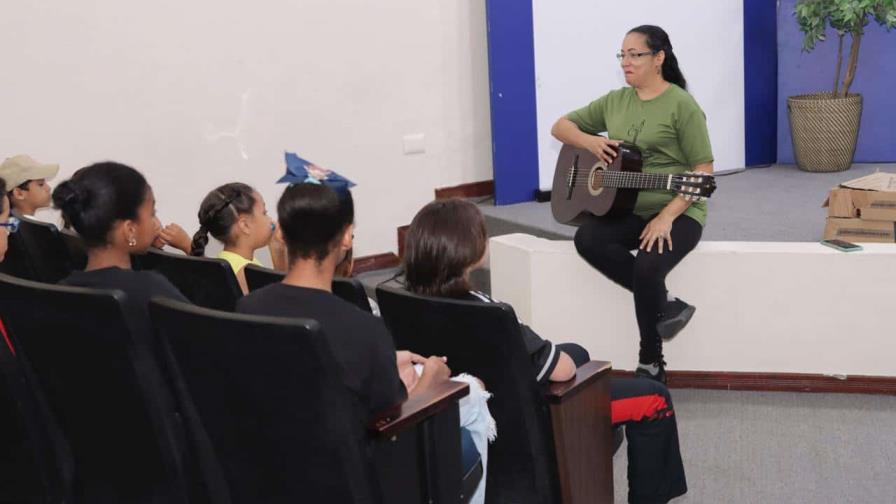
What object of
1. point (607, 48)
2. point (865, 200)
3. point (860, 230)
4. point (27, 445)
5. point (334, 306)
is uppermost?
point (607, 48)

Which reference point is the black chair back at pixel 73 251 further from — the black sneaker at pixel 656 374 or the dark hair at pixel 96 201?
the black sneaker at pixel 656 374

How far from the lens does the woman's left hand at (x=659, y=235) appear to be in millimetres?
3516

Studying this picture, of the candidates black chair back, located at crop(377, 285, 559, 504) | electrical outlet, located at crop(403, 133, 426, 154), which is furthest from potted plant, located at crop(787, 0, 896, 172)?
black chair back, located at crop(377, 285, 559, 504)

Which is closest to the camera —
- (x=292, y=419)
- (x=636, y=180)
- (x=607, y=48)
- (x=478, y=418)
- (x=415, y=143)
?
(x=292, y=419)

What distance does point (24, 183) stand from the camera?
3.76m

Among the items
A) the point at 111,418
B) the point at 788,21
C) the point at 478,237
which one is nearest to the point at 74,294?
the point at 111,418

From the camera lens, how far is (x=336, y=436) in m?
1.81

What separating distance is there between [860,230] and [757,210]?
982 mm

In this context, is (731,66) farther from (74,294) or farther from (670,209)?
(74,294)

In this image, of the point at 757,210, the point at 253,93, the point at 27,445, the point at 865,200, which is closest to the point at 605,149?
the point at 865,200

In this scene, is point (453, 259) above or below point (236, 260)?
above

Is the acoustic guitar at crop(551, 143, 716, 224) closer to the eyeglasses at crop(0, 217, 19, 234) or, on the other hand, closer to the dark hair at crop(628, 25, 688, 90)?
the dark hair at crop(628, 25, 688, 90)

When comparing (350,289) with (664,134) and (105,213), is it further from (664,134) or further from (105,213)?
(664,134)

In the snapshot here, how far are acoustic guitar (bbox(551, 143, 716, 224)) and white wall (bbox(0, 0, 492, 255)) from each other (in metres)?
1.45
